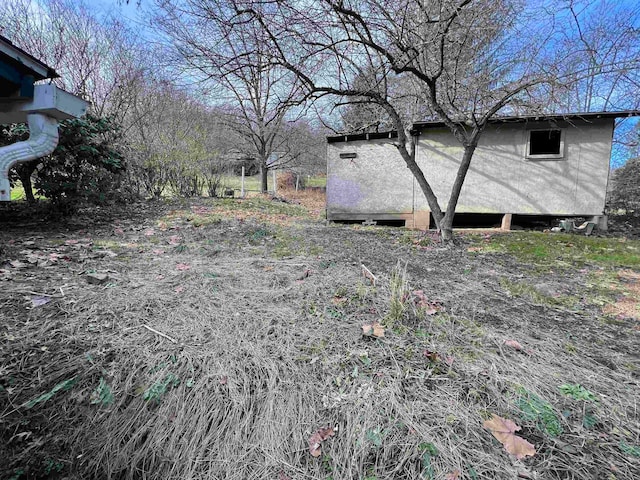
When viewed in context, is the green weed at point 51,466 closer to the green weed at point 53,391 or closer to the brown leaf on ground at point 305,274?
the green weed at point 53,391

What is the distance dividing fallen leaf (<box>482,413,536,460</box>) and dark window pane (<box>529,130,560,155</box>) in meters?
Result: 7.42

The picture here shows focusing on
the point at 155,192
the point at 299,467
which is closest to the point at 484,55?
the point at 299,467

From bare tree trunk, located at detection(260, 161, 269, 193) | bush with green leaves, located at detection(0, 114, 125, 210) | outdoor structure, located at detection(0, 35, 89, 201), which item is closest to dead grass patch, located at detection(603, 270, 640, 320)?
outdoor structure, located at detection(0, 35, 89, 201)

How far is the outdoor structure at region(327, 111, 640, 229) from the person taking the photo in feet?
22.7

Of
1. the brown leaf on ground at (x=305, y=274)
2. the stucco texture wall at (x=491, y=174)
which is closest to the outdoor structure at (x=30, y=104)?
the brown leaf on ground at (x=305, y=274)

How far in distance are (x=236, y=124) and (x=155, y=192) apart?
645 cm

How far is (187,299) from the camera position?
A: 2736 mm

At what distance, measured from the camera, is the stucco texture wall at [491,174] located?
695 cm

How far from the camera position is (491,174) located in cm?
738

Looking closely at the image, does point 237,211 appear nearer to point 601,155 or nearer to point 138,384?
point 138,384

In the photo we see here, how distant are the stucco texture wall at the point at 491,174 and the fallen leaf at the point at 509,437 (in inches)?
227

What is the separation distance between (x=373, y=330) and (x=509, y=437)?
0.94 meters

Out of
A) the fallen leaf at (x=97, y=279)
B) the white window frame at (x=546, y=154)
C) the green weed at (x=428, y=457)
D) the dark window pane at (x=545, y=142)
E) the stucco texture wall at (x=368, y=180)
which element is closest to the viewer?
the green weed at (x=428, y=457)

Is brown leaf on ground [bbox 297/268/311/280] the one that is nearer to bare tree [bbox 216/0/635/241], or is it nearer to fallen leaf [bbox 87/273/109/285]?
fallen leaf [bbox 87/273/109/285]
